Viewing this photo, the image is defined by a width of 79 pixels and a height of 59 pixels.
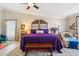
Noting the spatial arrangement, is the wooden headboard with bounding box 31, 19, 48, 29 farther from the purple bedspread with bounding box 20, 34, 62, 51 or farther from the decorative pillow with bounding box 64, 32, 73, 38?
the decorative pillow with bounding box 64, 32, 73, 38

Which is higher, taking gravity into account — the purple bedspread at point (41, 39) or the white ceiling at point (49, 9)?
the white ceiling at point (49, 9)

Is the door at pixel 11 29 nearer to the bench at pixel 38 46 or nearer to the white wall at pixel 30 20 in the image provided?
the white wall at pixel 30 20

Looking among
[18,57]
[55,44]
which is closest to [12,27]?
[18,57]

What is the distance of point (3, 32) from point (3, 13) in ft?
1.13

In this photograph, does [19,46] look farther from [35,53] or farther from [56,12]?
[56,12]

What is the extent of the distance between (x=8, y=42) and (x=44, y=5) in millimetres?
952

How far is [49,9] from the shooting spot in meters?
2.15

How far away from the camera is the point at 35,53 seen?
7.00 feet

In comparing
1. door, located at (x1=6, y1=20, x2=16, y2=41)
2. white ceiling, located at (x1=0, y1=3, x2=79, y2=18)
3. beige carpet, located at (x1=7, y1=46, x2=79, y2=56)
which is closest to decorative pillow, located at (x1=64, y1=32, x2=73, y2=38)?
beige carpet, located at (x1=7, y1=46, x2=79, y2=56)

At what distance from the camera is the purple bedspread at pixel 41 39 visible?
2147 mm

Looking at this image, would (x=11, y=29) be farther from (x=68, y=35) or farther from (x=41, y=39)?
(x=68, y=35)

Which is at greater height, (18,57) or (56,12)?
(56,12)

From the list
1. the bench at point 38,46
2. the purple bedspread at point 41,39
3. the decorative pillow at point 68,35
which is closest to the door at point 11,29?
the purple bedspread at point 41,39

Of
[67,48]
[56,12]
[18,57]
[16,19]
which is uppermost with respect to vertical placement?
[56,12]
